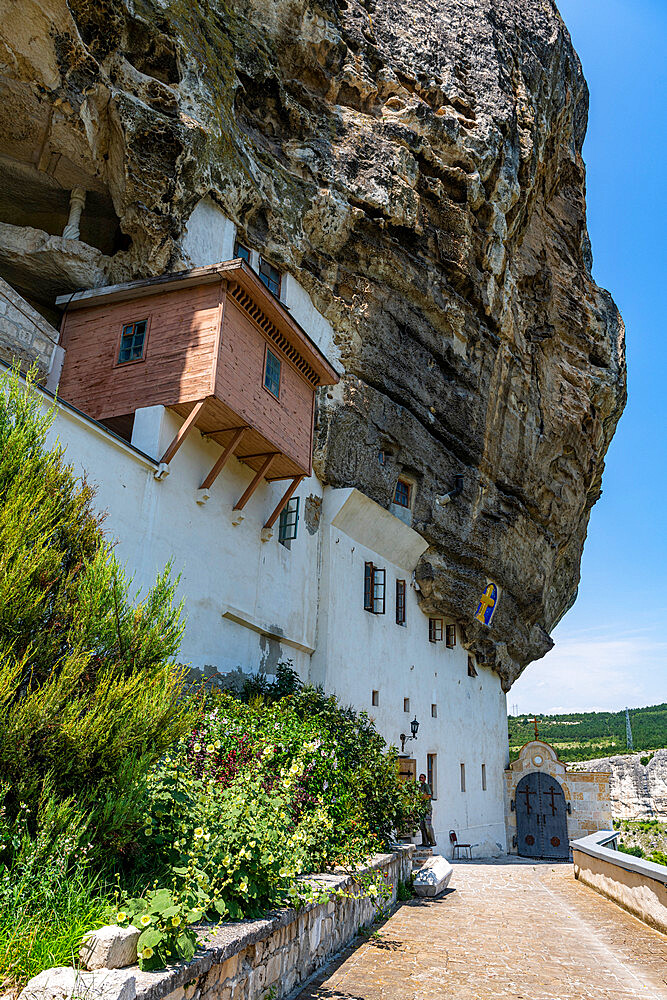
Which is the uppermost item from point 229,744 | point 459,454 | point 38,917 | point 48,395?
point 459,454

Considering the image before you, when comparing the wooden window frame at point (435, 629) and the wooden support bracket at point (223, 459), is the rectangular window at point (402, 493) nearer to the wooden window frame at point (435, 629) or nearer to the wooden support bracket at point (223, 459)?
the wooden window frame at point (435, 629)

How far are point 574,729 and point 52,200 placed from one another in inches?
3062

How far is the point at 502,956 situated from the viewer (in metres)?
7.04

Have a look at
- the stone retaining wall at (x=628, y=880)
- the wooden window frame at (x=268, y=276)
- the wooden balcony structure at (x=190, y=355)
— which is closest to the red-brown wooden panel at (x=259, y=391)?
the wooden balcony structure at (x=190, y=355)

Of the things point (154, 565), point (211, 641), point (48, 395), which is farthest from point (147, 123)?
point (211, 641)

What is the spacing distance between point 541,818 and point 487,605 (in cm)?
921

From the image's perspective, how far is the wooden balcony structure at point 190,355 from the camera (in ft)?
38.0

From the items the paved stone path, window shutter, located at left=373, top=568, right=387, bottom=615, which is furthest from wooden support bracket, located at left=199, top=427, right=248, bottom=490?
window shutter, located at left=373, top=568, right=387, bottom=615

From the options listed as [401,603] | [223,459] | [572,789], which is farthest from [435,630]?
[223,459]

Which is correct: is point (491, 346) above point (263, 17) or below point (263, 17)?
below

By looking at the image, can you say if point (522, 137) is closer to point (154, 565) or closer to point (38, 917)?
point (154, 565)

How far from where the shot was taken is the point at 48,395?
8953 millimetres

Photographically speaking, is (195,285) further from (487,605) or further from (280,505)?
(487,605)

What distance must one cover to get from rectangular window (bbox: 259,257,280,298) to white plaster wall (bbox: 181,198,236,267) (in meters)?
1.09
